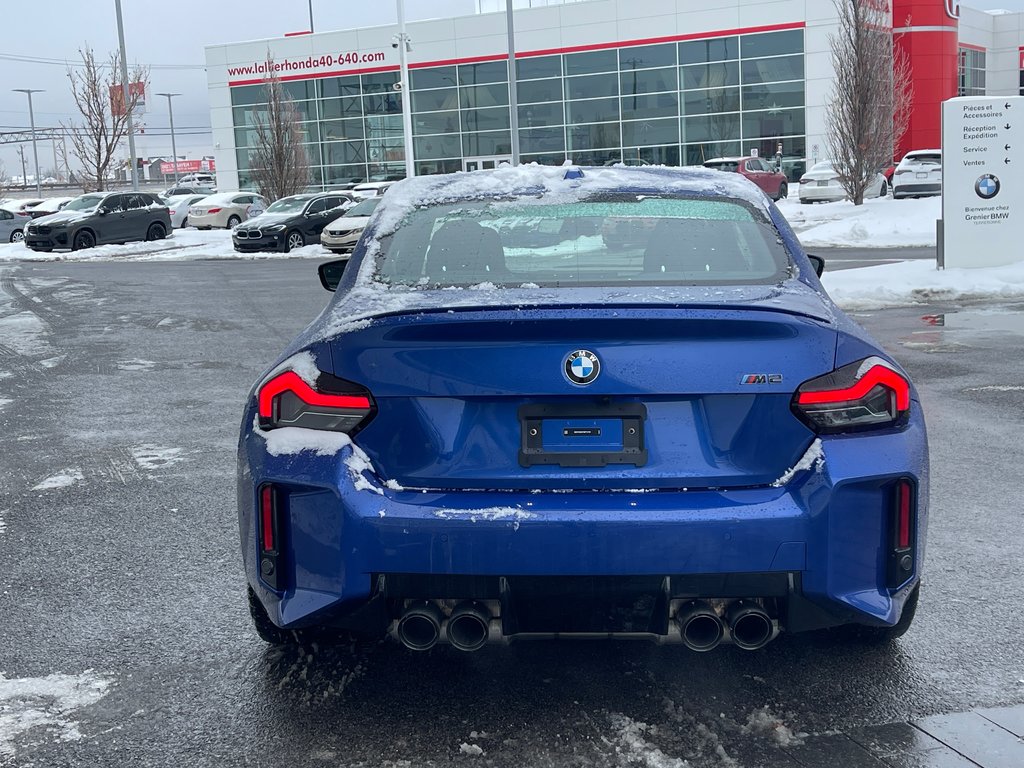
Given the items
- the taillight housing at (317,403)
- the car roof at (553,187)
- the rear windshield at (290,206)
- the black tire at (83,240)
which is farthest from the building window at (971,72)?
the taillight housing at (317,403)

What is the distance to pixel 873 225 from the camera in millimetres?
27484

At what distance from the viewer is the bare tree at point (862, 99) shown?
3209cm

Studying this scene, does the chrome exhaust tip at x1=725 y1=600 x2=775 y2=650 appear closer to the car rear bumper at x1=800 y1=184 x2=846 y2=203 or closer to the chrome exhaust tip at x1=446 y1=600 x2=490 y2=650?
the chrome exhaust tip at x1=446 y1=600 x2=490 y2=650

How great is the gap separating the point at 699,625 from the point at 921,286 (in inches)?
500

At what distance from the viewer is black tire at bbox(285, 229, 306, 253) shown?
29.9 meters

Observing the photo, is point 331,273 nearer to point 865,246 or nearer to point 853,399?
point 853,399

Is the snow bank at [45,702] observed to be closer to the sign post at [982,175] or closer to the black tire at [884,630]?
the black tire at [884,630]

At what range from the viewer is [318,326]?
3.56 m

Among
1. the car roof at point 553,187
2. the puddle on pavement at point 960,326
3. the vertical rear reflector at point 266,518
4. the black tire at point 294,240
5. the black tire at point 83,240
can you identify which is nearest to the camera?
the vertical rear reflector at point 266,518

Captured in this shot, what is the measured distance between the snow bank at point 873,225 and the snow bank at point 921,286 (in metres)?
9.09

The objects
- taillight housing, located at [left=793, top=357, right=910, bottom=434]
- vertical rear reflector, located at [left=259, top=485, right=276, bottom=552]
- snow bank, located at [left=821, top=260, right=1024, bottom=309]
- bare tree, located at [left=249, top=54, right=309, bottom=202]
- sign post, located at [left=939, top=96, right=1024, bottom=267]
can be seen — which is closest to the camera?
taillight housing, located at [left=793, top=357, right=910, bottom=434]

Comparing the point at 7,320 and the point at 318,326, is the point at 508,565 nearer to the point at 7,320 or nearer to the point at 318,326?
the point at 318,326

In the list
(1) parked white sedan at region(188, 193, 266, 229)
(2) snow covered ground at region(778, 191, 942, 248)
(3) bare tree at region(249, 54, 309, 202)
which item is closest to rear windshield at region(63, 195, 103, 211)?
(1) parked white sedan at region(188, 193, 266, 229)

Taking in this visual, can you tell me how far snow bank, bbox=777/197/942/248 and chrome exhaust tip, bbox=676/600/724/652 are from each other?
74.5ft
